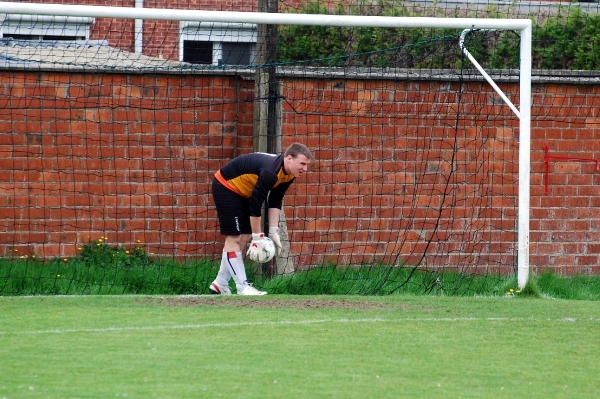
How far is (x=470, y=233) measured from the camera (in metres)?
11.3

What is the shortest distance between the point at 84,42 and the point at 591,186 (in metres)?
7.16

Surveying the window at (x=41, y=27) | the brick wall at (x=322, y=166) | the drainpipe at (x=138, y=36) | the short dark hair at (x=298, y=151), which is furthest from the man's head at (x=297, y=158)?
the drainpipe at (x=138, y=36)

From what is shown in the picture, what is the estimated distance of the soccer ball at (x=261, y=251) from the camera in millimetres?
9578

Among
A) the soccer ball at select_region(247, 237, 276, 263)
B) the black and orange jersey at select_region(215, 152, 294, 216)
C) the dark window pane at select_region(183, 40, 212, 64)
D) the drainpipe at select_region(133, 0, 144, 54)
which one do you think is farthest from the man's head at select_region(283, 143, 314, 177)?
the drainpipe at select_region(133, 0, 144, 54)

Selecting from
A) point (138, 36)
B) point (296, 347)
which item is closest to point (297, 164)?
point (296, 347)

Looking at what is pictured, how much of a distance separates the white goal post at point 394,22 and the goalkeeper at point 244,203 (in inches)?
49.7

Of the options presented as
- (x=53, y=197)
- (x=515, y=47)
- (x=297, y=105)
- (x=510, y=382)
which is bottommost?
(x=510, y=382)

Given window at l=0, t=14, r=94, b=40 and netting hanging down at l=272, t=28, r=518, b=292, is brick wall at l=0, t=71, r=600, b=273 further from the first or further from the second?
window at l=0, t=14, r=94, b=40

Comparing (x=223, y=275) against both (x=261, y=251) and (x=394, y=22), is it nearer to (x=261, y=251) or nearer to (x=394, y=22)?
(x=261, y=251)

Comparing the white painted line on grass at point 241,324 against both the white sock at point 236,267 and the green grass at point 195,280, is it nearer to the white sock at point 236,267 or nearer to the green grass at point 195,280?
the white sock at point 236,267

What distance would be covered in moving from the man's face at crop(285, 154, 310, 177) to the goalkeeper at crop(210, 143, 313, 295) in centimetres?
5

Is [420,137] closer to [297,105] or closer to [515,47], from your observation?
[297,105]

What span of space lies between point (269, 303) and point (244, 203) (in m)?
1.28

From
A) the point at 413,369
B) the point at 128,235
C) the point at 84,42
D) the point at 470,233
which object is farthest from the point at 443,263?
the point at 84,42
